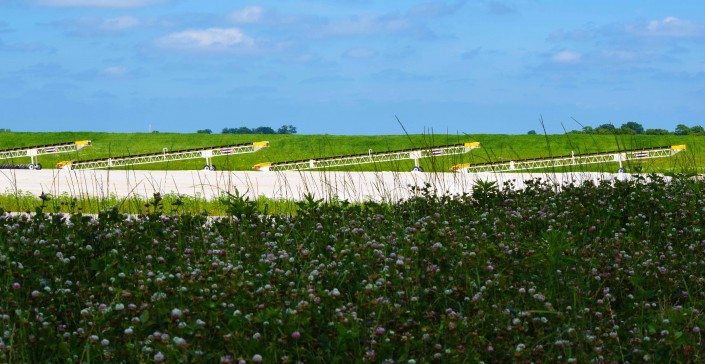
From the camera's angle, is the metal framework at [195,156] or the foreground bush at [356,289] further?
the metal framework at [195,156]

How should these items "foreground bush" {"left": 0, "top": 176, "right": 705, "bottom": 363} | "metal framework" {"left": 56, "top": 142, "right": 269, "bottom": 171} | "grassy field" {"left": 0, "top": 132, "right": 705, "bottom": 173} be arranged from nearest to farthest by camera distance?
"foreground bush" {"left": 0, "top": 176, "right": 705, "bottom": 363} < "metal framework" {"left": 56, "top": 142, "right": 269, "bottom": 171} < "grassy field" {"left": 0, "top": 132, "right": 705, "bottom": 173}

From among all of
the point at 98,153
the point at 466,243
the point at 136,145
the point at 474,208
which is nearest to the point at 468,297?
the point at 466,243

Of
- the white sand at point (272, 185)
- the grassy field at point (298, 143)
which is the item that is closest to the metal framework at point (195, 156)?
the grassy field at point (298, 143)

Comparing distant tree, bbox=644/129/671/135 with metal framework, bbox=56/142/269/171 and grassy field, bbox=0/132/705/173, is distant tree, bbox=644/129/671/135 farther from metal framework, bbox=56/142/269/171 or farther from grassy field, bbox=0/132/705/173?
metal framework, bbox=56/142/269/171

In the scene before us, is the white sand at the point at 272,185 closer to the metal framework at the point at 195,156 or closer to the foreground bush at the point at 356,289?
the foreground bush at the point at 356,289

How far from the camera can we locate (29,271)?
565 centimetres

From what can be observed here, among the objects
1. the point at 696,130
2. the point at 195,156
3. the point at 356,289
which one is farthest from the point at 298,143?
the point at 356,289

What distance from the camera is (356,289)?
18.4 feet

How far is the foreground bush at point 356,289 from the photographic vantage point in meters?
4.32

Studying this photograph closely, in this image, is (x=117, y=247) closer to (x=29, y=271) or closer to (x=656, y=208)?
(x=29, y=271)

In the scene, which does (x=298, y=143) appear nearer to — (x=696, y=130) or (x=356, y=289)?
(x=696, y=130)

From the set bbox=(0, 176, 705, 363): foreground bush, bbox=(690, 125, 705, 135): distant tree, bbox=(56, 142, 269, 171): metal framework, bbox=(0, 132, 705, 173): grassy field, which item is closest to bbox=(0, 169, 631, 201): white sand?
bbox=(0, 176, 705, 363): foreground bush

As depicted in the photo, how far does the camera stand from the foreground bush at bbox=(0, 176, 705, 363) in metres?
4.32

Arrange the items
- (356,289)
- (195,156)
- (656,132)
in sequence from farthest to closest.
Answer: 1. (656,132)
2. (195,156)
3. (356,289)
